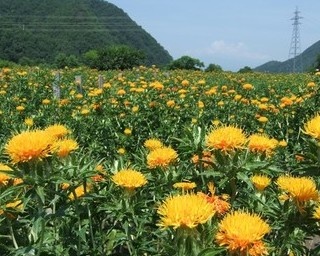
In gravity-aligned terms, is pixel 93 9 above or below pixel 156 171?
above

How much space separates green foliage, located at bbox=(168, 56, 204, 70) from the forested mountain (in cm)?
4369

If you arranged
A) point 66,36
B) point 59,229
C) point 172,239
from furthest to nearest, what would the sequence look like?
point 66,36 < point 59,229 < point 172,239

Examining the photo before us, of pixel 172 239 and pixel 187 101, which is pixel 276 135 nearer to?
pixel 187 101

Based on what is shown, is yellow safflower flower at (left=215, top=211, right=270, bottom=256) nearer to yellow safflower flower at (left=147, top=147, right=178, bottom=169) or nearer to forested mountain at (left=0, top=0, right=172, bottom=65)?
yellow safflower flower at (left=147, top=147, right=178, bottom=169)

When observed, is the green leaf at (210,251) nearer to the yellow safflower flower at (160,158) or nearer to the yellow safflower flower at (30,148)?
the yellow safflower flower at (30,148)

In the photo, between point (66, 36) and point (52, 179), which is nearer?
point (52, 179)

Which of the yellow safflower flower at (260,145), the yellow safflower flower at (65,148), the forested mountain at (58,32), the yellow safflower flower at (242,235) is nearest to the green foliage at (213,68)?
the yellow safflower flower at (260,145)

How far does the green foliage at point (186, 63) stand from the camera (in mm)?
32000

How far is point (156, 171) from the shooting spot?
2.72 metres

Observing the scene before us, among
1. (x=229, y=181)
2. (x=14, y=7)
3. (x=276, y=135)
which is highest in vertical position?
(x=14, y=7)

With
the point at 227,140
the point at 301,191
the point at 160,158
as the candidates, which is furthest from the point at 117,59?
the point at 301,191

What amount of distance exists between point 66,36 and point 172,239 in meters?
94.5

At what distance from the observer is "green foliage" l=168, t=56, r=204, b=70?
32000mm

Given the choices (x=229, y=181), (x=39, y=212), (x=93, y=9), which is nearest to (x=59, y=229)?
(x=39, y=212)
